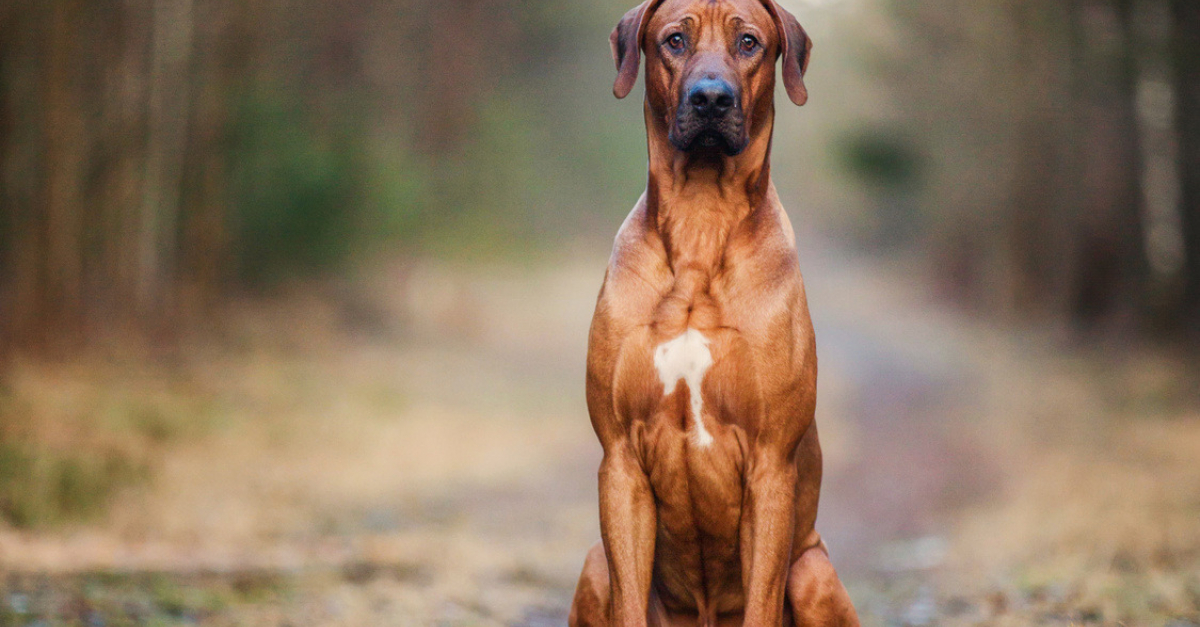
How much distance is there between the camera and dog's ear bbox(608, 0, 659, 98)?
11.2ft

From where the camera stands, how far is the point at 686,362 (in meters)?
3.13

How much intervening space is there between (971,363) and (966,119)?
4660 mm

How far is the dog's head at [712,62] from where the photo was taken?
10.2 feet

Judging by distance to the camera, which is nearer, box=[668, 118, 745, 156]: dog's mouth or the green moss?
box=[668, 118, 745, 156]: dog's mouth

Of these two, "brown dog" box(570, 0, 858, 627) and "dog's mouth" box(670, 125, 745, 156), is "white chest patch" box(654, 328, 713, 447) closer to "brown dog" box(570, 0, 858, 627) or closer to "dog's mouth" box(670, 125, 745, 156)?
"brown dog" box(570, 0, 858, 627)

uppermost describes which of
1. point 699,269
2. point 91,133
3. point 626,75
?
point 91,133

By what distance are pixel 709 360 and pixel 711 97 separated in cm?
74

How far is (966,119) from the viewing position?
16.4 m

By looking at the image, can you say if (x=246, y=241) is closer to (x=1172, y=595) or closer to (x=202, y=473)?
(x=202, y=473)

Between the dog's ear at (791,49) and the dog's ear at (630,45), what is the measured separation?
15.0 inches

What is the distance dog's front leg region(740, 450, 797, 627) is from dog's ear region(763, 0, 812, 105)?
43.5 inches

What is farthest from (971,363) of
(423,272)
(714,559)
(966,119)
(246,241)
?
(714,559)

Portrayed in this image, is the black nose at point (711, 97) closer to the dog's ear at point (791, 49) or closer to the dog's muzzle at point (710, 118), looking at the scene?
the dog's muzzle at point (710, 118)

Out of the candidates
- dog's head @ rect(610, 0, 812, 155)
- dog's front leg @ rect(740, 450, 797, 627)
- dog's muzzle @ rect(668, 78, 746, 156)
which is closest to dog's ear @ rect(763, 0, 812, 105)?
dog's head @ rect(610, 0, 812, 155)
